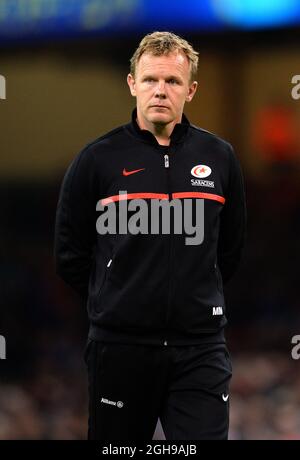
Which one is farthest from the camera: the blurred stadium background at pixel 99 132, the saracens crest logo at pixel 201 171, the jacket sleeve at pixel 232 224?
the blurred stadium background at pixel 99 132

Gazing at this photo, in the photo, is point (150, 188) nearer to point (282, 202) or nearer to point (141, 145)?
point (141, 145)

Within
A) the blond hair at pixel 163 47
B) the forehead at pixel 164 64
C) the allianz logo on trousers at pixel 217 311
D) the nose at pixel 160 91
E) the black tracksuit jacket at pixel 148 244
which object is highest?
the blond hair at pixel 163 47

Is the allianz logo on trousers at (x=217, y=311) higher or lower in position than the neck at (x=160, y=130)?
lower

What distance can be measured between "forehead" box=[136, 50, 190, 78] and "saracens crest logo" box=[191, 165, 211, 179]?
31 centimetres

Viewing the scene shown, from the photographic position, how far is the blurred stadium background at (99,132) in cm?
748

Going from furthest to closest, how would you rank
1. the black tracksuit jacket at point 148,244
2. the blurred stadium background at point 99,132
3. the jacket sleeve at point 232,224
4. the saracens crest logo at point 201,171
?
1. the blurred stadium background at point 99,132
2. the jacket sleeve at point 232,224
3. the saracens crest logo at point 201,171
4. the black tracksuit jacket at point 148,244

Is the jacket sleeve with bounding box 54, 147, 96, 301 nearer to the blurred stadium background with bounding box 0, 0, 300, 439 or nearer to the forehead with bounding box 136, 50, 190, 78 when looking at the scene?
the forehead with bounding box 136, 50, 190, 78

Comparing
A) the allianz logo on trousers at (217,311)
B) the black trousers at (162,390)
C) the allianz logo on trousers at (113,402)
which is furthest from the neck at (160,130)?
the allianz logo on trousers at (113,402)

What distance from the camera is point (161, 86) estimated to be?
304cm

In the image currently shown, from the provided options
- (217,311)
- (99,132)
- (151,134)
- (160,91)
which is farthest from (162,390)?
(99,132)

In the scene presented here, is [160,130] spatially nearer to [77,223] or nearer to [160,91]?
[160,91]

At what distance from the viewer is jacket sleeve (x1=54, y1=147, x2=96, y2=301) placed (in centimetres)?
→ 315

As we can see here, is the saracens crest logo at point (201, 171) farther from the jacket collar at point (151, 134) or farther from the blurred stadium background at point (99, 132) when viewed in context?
the blurred stadium background at point (99, 132)

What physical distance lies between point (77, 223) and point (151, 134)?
1.33 ft
